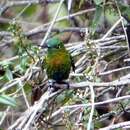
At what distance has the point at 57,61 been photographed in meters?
3.16

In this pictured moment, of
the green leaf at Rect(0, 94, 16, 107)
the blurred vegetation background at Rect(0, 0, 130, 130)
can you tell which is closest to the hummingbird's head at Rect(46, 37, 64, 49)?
the blurred vegetation background at Rect(0, 0, 130, 130)

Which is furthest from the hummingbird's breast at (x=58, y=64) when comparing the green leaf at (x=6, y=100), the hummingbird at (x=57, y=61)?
the green leaf at (x=6, y=100)

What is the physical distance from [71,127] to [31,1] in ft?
5.60

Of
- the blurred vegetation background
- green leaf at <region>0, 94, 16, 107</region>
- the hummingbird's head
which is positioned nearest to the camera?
green leaf at <region>0, 94, 16, 107</region>

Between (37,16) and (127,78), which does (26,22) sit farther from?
(127,78)

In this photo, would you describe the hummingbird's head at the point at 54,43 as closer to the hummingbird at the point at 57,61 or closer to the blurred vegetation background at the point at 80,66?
the hummingbird at the point at 57,61

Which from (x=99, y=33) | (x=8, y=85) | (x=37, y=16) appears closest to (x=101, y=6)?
(x=99, y=33)

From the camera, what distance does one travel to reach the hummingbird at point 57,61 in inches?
124

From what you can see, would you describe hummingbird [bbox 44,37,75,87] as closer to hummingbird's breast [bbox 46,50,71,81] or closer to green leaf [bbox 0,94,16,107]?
hummingbird's breast [bbox 46,50,71,81]

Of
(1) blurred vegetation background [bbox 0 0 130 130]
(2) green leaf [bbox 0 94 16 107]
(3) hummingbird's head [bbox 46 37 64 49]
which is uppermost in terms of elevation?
(3) hummingbird's head [bbox 46 37 64 49]

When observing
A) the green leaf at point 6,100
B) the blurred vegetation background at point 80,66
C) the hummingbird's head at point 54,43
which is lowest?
the blurred vegetation background at point 80,66

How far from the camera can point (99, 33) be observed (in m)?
3.92

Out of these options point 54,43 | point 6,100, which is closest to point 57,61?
point 54,43

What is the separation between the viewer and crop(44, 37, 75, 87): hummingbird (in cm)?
314
